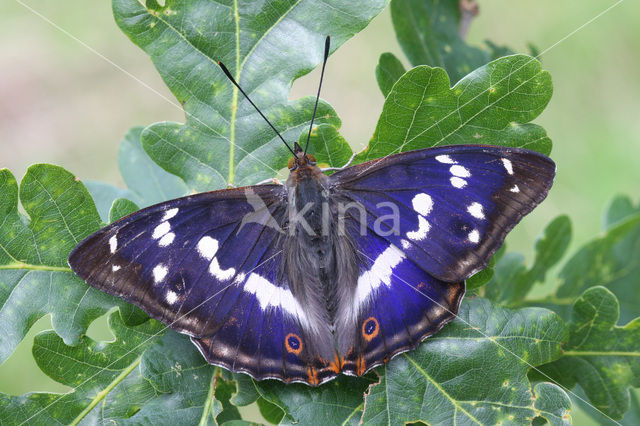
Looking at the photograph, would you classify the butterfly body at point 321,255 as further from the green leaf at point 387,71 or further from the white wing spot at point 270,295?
the green leaf at point 387,71

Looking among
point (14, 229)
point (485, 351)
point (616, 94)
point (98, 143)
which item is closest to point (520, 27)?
point (616, 94)

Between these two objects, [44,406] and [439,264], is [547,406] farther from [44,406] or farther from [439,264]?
[44,406]

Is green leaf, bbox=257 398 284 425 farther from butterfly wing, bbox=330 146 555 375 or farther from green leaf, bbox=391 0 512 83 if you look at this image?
green leaf, bbox=391 0 512 83

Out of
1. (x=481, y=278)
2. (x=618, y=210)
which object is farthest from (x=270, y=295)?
(x=618, y=210)

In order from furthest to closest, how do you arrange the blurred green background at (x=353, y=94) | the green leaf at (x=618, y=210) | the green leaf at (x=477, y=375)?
the blurred green background at (x=353, y=94)
the green leaf at (x=618, y=210)
the green leaf at (x=477, y=375)

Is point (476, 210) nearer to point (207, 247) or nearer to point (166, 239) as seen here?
point (207, 247)

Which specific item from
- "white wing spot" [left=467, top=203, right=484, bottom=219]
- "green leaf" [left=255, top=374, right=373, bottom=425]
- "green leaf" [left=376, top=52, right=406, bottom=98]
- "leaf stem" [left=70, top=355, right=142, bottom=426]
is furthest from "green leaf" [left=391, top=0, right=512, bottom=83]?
"leaf stem" [left=70, top=355, right=142, bottom=426]

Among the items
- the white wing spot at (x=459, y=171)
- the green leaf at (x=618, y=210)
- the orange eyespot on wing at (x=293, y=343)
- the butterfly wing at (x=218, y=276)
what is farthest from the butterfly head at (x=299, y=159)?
the green leaf at (x=618, y=210)

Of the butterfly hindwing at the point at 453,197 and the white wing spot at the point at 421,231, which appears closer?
the butterfly hindwing at the point at 453,197
